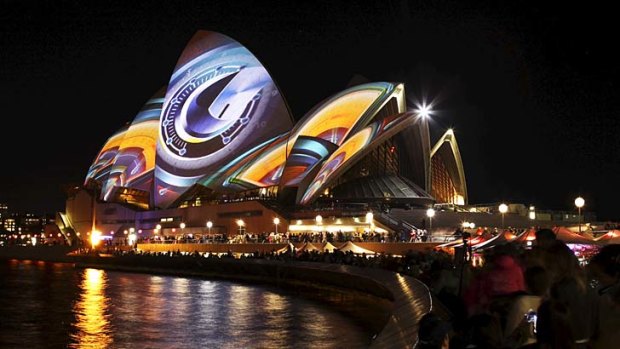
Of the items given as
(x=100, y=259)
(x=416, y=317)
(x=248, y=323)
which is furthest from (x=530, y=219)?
(x=416, y=317)

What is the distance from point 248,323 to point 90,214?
59769 mm

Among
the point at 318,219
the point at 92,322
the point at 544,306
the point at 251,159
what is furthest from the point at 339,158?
the point at 544,306

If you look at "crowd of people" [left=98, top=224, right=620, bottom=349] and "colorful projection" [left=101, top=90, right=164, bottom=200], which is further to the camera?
"colorful projection" [left=101, top=90, right=164, bottom=200]

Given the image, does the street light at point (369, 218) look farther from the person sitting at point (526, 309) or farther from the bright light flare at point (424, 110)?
the person sitting at point (526, 309)

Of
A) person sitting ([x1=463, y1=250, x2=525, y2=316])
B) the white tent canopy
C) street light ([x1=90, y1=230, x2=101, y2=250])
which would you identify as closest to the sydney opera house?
street light ([x1=90, y1=230, x2=101, y2=250])

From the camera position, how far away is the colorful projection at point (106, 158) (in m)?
74.4

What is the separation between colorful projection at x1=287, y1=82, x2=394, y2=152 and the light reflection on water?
23.3 meters

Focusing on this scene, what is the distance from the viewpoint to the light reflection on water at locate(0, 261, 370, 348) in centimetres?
1257

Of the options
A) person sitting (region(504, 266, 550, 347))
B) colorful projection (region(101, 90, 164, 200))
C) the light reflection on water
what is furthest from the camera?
colorful projection (region(101, 90, 164, 200))

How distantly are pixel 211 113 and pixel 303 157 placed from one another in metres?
13.6

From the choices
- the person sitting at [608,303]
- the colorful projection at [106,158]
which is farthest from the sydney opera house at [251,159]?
the person sitting at [608,303]

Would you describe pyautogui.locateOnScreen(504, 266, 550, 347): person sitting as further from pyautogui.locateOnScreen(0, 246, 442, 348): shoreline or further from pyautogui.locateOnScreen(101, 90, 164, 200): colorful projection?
pyautogui.locateOnScreen(101, 90, 164, 200): colorful projection

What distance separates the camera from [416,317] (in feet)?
24.0

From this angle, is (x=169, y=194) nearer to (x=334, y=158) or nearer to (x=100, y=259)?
(x=100, y=259)
